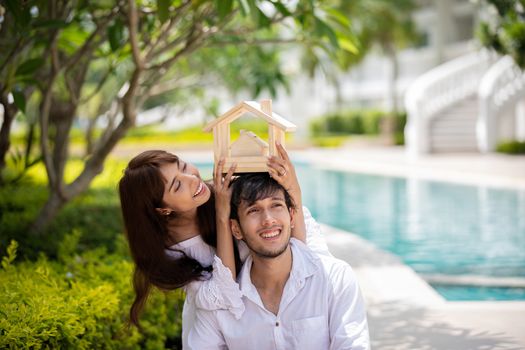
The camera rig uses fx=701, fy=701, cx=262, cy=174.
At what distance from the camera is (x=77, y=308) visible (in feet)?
9.59

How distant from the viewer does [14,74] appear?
3660mm

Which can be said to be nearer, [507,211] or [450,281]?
[450,281]

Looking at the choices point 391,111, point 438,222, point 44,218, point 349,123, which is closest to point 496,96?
point 438,222

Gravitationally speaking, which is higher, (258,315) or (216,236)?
(216,236)

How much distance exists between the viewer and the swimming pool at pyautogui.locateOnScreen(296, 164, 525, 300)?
6.75 meters

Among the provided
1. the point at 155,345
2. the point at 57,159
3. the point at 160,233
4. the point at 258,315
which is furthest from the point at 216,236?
the point at 57,159

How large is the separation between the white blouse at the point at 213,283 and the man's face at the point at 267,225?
5.7 inches

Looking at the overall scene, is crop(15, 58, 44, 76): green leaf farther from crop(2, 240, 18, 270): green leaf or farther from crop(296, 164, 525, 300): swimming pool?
crop(296, 164, 525, 300): swimming pool

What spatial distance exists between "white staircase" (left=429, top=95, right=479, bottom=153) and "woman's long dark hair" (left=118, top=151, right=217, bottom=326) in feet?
55.0

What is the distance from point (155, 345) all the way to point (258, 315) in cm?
117

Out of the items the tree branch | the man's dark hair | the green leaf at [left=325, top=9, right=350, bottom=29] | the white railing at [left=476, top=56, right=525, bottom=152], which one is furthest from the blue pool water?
the white railing at [left=476, top=56, right=525, bottom=152]

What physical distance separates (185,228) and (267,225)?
46 centimetres

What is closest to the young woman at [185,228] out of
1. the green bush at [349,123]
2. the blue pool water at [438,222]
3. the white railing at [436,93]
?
the blue pool water at [438,222]

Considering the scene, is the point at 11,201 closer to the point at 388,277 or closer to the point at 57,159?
the point at 57,159
